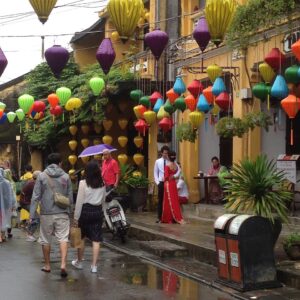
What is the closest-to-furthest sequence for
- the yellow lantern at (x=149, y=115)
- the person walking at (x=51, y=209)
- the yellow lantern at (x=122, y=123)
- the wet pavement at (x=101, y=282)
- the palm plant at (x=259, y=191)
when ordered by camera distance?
1. the wet pavement at (x=101, y=282)
2. the palm plant at (x=259, y=191)
3. the person walking at (x=51, y=209)
4. the yellow lantern at (x=149, y=115)
5. the yellow lantern at (x=122, y=123)

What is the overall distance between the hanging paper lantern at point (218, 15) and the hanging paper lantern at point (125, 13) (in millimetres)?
1101

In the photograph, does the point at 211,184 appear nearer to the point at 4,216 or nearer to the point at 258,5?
the point at 4,216

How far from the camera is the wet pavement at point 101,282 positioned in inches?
329

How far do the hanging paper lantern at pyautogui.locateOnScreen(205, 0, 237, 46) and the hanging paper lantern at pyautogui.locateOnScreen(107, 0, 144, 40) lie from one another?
1101 mm

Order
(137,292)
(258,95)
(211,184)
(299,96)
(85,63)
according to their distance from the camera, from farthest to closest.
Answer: (85,63)
(211,184)
(258,95)
(299,96)
(137,292)

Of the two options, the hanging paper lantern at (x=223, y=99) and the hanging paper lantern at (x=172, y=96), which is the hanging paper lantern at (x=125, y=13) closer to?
the hanging paper lantern at (x=223, y=99)

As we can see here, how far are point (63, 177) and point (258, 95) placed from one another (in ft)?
15.3

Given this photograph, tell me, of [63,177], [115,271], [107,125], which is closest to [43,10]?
[63,177]

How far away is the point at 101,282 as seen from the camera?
9219 mm

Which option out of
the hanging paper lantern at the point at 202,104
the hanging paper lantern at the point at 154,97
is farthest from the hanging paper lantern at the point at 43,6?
the hanging paper lantern at the point at 154,97

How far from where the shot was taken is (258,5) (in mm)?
10383

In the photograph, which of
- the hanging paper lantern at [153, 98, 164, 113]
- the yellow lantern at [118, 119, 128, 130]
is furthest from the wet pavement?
the yellow lantern at [118, 119, 128, 130]

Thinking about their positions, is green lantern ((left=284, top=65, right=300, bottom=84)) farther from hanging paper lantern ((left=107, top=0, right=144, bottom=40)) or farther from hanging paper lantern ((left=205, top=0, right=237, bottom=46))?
hanging paper lantern ((left=107, top=0, right=144, bottom=40))

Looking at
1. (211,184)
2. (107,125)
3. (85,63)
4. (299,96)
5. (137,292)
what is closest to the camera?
(137,292)
